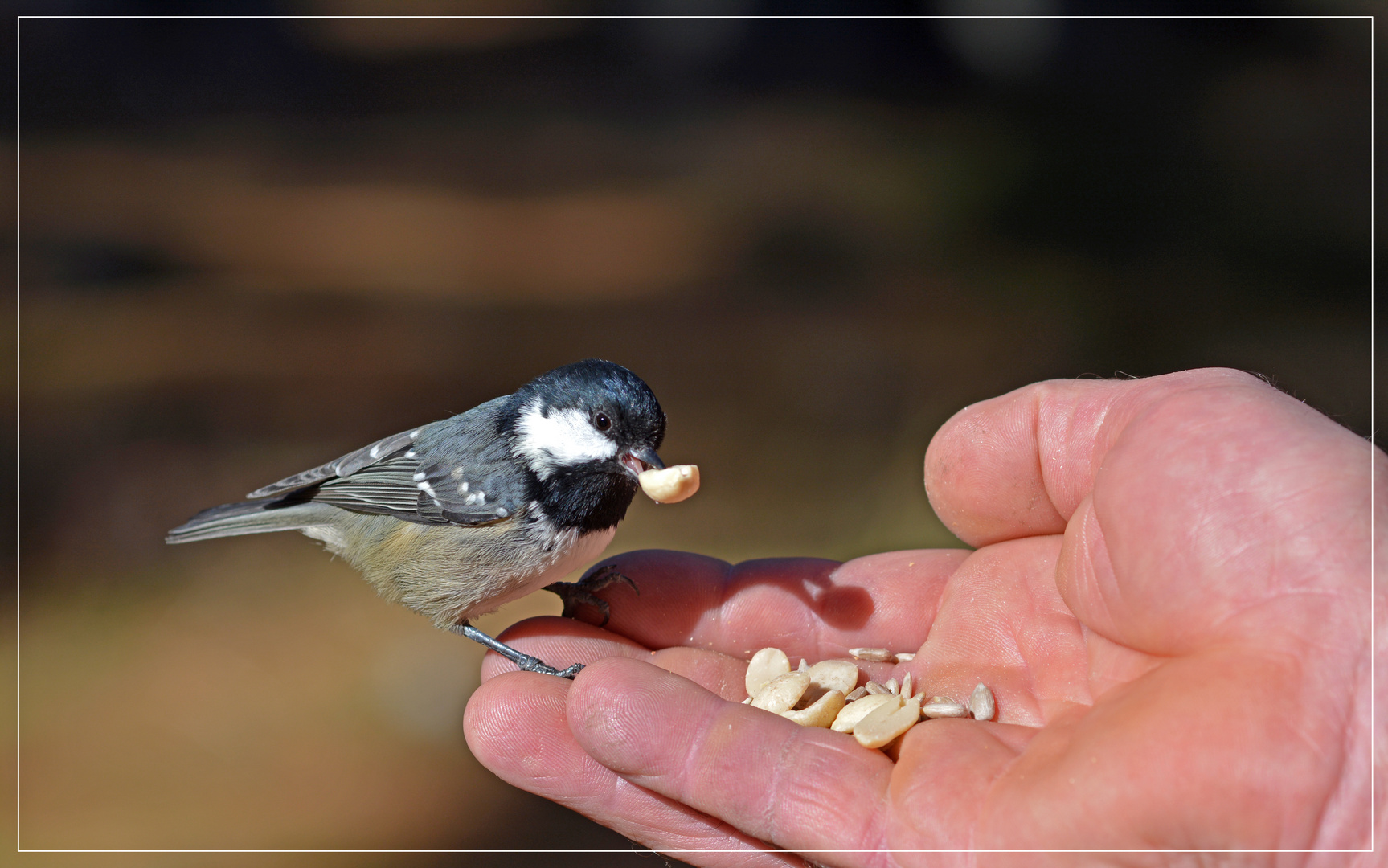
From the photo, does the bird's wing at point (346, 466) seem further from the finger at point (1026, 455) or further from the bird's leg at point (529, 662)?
the finger at point (1026, 455)

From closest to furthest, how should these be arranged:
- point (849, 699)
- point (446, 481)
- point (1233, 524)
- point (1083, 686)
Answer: point (1233, 524)
point (1083, 686)
point (849, 699)
point (446, 481)

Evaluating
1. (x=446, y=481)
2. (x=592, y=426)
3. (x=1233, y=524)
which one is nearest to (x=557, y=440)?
(x=592, y=426)

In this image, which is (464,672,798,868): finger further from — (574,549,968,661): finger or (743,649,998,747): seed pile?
(574,549,968,661): finger

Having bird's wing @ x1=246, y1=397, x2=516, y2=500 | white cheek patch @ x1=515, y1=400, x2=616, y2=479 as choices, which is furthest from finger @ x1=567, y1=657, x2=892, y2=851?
bird's wing @ x1=246, y1=397, x2=516, y2=500

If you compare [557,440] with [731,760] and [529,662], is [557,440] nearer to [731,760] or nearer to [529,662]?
[529,662]

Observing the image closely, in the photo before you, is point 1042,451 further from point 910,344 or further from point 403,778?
point 910,344

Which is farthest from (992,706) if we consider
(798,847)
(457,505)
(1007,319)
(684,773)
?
(1007,319)
